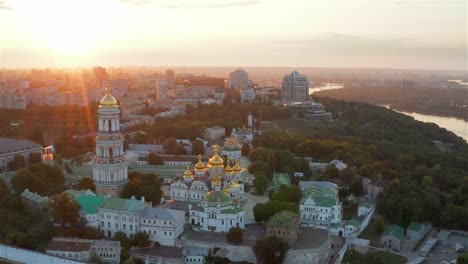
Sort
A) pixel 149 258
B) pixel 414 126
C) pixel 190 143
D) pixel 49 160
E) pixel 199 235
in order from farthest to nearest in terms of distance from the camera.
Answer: pixel 414 126 → pixel 190 143 → pixel 49 160 → pixel 199 235 → pixel 149 258

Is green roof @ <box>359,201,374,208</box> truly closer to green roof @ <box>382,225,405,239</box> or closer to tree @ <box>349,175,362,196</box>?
green roof @ <box>382,225,405,239</box>

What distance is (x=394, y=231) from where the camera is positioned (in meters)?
23.1

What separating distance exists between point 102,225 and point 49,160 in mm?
11730

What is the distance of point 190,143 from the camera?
40.2m

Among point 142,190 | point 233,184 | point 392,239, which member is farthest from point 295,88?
point 392,239

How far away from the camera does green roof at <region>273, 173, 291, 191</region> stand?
1086 inches

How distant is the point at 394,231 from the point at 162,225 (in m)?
10.4

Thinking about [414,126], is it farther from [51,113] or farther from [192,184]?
[51,113]

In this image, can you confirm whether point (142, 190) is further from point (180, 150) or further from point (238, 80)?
point (238, 80)

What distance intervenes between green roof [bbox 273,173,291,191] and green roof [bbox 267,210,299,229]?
5.91 meters

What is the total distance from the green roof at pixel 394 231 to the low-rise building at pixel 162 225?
9.23m

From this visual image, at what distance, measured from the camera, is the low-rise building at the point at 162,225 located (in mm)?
20469

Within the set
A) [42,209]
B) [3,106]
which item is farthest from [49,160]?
[3,106]

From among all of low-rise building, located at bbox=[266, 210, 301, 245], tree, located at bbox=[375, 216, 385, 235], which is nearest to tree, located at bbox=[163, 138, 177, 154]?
tree, located at bbox=[375, 216, 385, 235]
